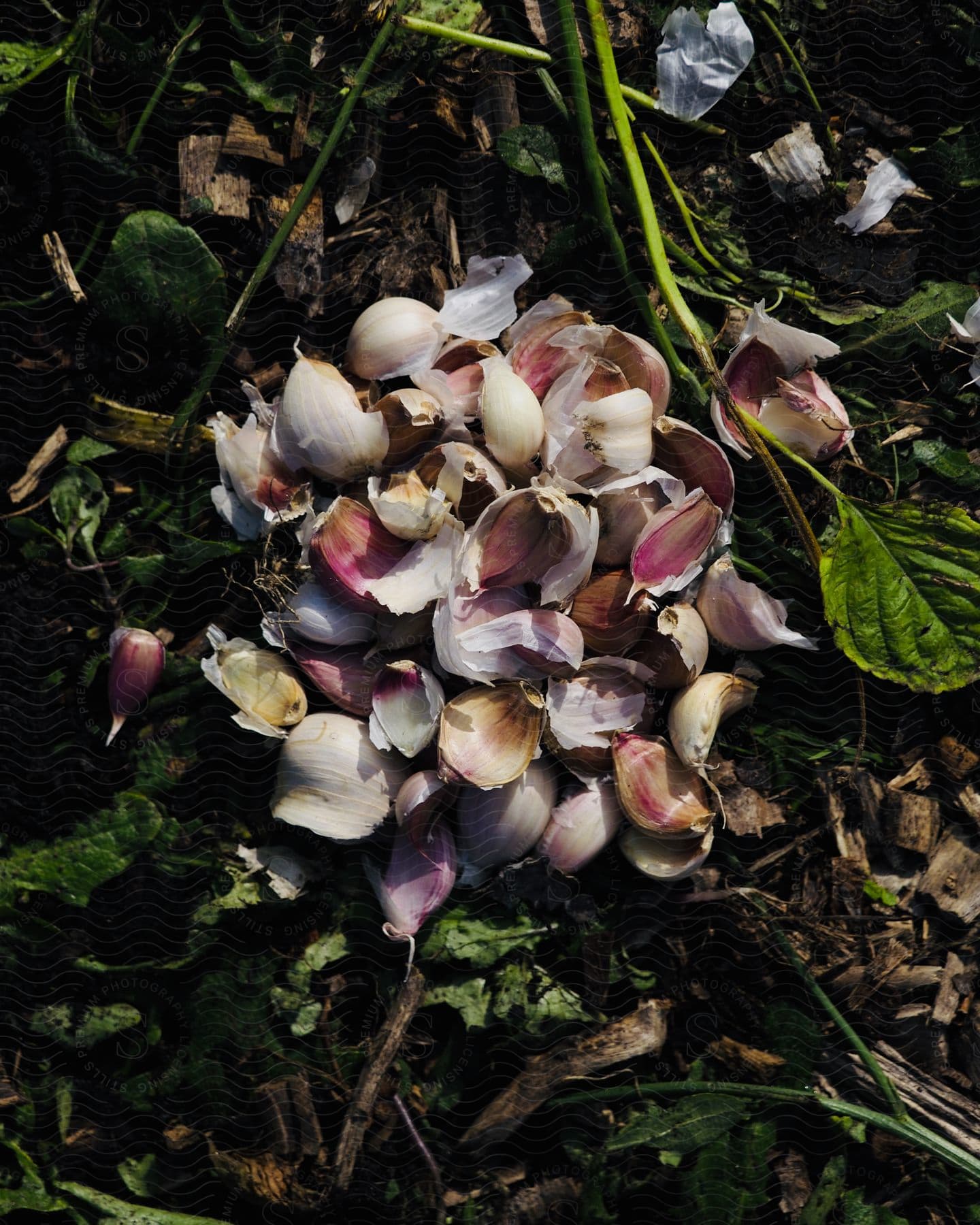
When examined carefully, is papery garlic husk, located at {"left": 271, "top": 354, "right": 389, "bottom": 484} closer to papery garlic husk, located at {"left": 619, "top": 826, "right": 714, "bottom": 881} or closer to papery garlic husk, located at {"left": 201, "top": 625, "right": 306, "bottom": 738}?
papery garlic husk, located at {"left": 201, "top": 625, "right": 306, "bottom": 738}

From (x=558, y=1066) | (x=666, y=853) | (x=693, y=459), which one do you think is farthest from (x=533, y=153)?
(x=558, y=1066)

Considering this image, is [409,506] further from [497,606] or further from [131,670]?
[131,670]

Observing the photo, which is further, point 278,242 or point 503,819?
point 278,242

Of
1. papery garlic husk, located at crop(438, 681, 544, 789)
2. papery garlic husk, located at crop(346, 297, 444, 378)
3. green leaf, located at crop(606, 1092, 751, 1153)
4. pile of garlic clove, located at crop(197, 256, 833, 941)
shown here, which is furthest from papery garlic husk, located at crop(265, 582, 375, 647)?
green leaf, located at crop(606, 1092, 751, 1153)

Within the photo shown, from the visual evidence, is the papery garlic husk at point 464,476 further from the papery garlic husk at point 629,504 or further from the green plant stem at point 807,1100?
the green plant stem at point 807,1100

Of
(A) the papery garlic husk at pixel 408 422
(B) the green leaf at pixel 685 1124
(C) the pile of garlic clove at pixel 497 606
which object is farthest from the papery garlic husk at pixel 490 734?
(B) the green leaf at pixel 685 1124

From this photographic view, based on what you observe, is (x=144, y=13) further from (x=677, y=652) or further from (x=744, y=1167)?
(x=744, y=1167)
